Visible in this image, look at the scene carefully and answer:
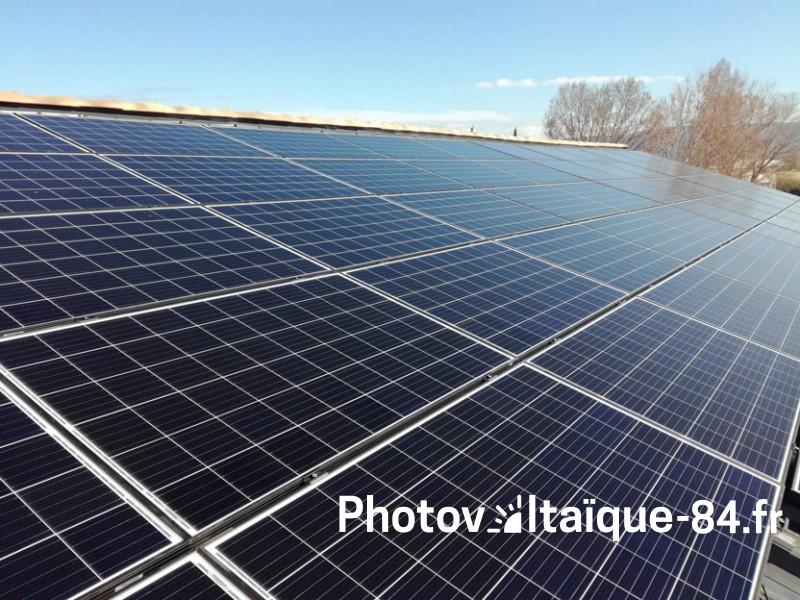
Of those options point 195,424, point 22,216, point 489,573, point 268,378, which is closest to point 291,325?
point 268,378

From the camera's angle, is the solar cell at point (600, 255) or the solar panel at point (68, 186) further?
the solar cell at point (600, 255)

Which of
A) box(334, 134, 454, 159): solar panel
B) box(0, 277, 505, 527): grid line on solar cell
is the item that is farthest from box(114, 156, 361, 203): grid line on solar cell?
box(334, 134, 454, 159): solar panel

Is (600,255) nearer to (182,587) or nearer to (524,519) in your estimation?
(524,519)

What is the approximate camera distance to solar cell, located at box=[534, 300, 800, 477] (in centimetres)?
727

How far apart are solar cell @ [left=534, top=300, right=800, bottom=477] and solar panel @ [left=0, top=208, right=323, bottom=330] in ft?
17.2

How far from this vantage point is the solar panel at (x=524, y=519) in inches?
164

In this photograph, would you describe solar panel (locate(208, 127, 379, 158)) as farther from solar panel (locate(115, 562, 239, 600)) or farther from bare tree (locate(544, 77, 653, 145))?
bare tree (locate(544, 77, 653, 145))

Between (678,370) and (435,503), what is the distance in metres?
5.79

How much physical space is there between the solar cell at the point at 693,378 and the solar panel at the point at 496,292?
1.97ft

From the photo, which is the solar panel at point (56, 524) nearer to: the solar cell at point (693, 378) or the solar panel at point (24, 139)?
the solar cell at point (693, 378)

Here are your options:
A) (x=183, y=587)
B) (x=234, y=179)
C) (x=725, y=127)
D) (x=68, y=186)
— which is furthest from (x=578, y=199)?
(x=725, y=127)

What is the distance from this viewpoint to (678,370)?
8.65 metres

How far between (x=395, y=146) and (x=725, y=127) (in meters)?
70.0

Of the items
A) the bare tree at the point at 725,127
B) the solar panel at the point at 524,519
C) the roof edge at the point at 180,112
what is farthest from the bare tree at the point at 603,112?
the solar panel at the point at 524,519
